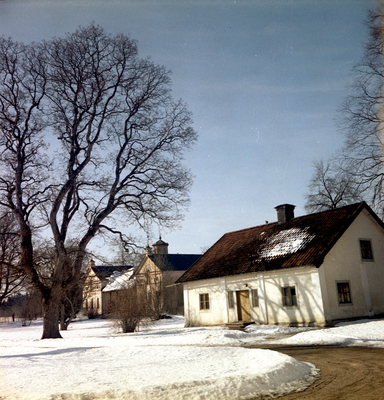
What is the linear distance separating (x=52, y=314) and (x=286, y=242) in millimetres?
13973

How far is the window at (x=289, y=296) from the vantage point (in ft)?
72.7

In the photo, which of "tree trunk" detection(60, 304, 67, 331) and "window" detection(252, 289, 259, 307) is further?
"tree trunk" detection(60, 304, 67, 331)

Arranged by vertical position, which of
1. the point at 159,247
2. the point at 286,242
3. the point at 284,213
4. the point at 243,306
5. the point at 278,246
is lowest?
Result: the point at 243,306

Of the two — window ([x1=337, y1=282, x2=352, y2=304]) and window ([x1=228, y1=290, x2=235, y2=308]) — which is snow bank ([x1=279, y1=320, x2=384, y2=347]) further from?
window ([x1=228, y1=290, x2=235, y2=308])

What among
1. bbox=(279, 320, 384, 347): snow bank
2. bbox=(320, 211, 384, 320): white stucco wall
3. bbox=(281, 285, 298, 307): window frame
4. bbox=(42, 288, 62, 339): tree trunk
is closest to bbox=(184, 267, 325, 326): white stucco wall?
bbox=(281, 285, 298, 307): window frame

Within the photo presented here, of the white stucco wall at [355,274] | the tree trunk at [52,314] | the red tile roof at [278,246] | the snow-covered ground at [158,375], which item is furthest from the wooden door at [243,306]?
the snow-covered ground at [158,375]

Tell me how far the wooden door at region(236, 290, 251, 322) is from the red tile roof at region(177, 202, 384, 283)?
1478 millimetres

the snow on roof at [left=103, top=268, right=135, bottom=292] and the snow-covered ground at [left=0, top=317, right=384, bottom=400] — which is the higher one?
the snow on roof at [left=103, top=268, right=135, bottom=292]

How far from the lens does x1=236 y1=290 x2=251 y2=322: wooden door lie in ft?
81.5

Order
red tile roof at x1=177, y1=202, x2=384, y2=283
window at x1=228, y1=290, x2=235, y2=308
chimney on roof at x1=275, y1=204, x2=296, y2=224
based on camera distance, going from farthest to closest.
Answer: chimney on roof at x1=275, y1=204, x2=296, y2=224, window at x1=228, y1=290, x2=235, y2=308, red tile roof at x1=177, y1=202, x2=384, y2=283

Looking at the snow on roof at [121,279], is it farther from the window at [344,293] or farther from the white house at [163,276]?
the window at [344,293]

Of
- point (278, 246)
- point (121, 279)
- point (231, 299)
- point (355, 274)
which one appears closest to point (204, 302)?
point (231, 299)

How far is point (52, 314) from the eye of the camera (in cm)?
1959

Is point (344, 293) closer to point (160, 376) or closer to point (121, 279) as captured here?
point (160, 376)
